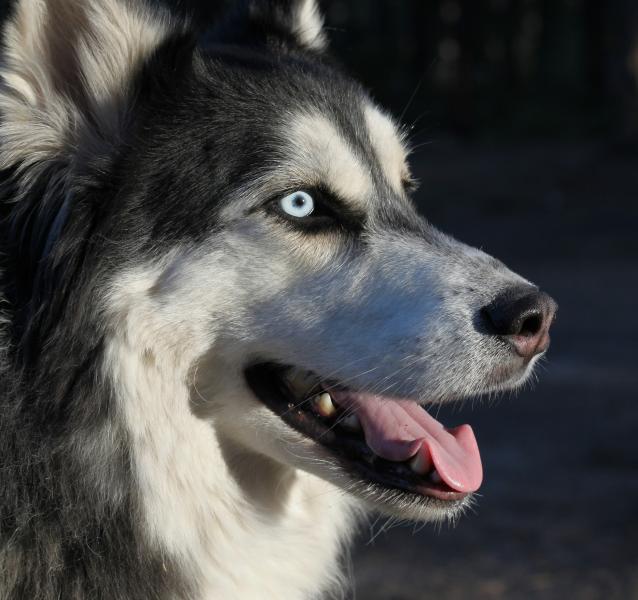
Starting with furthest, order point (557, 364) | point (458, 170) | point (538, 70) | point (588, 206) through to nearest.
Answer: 1. point (538, 70)
2. point (458, 170)
3. point (588, 206)
4. point (557, 364)

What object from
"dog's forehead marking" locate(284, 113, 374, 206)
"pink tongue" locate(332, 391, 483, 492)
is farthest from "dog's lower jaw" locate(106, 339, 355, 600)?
"dog's forehead marking" locate(284, 113, 374, 206)

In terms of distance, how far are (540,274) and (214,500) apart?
962 cm

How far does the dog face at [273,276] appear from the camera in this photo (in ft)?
9.99

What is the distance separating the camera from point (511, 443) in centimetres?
723

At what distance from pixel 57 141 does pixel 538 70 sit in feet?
126

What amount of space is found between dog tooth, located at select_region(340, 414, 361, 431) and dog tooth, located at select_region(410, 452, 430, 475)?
7.8 inches

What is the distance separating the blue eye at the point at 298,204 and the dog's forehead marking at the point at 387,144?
391mm

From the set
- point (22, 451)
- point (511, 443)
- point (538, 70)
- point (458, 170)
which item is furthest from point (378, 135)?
point (538, 70)

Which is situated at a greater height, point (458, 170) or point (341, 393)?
point (341, 393)

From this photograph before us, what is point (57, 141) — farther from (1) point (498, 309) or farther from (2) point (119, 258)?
(1) point (498, 309)

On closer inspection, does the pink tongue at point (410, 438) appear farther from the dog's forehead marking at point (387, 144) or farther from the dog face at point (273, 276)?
the dog's forehead marking at point (387, 144)

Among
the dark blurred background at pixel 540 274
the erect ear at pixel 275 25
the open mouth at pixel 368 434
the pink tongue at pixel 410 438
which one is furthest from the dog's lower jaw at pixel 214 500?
the erect ear at pixel 275 25

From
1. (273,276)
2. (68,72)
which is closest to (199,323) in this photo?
(273,276)

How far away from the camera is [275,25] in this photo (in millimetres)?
4117
